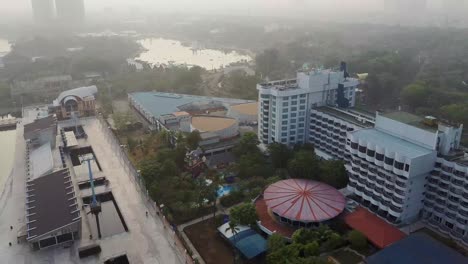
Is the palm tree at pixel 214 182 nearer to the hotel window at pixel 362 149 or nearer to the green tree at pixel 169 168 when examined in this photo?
the green tree at pixel 169 168

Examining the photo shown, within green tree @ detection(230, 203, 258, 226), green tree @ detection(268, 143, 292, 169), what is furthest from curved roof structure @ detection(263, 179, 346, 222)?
green tree @ detection(268, 143, 292, 169)

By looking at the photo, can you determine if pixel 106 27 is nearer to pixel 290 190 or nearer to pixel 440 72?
pixel 440 72

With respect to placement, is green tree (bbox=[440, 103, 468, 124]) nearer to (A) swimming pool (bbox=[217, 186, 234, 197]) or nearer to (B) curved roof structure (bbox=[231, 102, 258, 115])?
(B) curved roof structure (bbox=[231, 102, 258, 115])

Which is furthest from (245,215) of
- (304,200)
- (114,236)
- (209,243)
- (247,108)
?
(247,108)

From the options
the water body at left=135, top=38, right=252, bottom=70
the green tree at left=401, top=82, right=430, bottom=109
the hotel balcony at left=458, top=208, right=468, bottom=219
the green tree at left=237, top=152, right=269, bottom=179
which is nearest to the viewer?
the hotel balcony at left=458, top=208, right=468, bottom=219

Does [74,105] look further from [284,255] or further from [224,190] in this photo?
[284,255]
